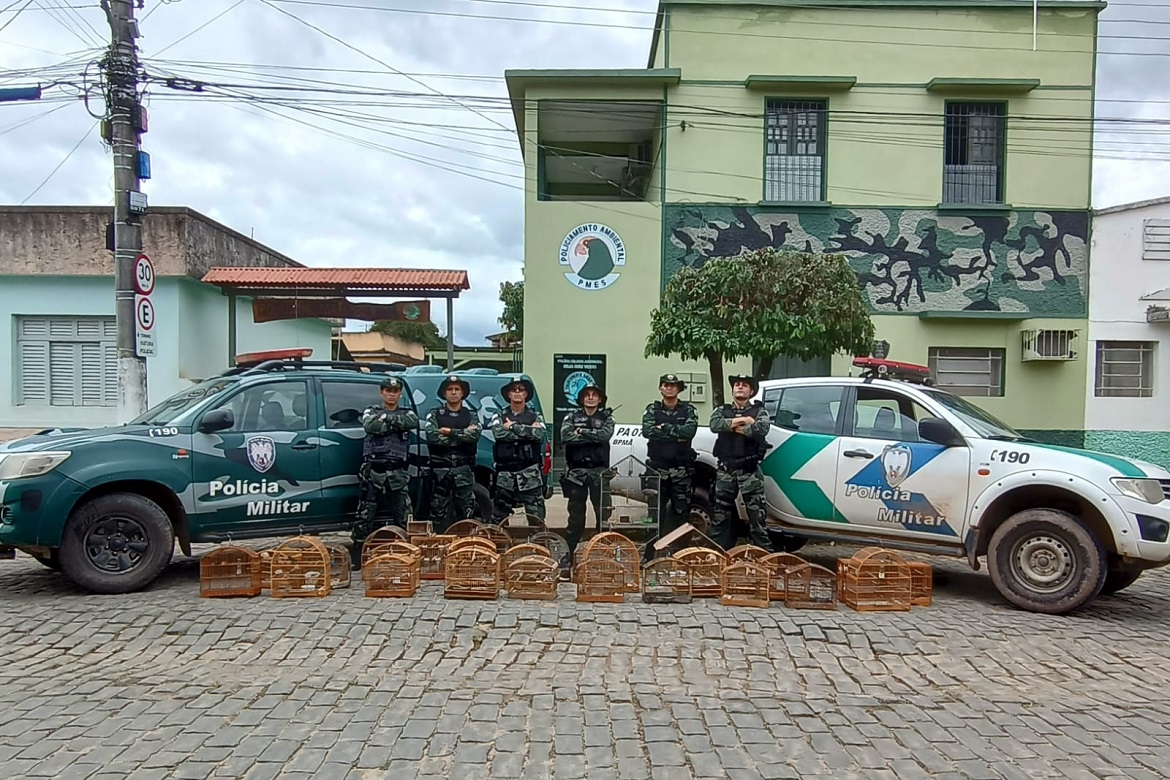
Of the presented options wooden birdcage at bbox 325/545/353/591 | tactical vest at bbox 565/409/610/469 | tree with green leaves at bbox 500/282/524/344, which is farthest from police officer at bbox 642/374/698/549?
tree with green leaves at bbox 500/282/524/344

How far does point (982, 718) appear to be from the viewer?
14.3 ft

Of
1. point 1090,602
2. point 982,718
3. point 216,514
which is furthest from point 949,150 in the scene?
point 216,514

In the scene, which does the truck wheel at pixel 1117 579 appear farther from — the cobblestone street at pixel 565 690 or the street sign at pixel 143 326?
the street sign at pixel 143 326

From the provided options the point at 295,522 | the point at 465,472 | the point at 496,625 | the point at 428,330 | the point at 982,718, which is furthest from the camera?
the point at 428,330

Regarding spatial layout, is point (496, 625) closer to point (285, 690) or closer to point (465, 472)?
point (285, 690)

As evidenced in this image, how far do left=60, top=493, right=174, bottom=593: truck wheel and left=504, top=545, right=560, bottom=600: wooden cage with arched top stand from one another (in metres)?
2.82

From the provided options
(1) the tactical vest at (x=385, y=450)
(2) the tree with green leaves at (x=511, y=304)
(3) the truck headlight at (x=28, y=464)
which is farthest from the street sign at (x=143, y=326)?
(2) the tree with green leaves at (x=511, y=304)

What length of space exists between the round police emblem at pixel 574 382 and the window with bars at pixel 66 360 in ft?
25.5

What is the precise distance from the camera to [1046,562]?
637 cm

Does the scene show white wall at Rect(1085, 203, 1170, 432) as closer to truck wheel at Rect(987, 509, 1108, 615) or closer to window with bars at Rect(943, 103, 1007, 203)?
window with bars at Rect(943, 103, 1007, 203)

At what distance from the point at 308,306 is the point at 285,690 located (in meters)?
9.44

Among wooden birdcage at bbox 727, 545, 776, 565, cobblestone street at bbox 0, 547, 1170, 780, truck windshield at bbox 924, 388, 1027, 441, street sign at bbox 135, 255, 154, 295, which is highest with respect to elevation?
street sign at bbox 135, 255, 154, 295

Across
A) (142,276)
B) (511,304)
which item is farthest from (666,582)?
(511,304)

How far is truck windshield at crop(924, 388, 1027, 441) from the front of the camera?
6.87 m
